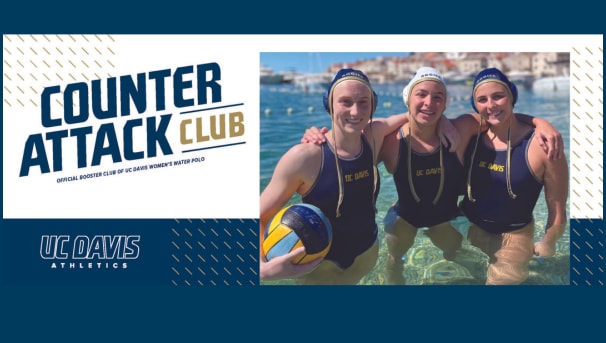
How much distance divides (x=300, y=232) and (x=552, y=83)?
12.1ft

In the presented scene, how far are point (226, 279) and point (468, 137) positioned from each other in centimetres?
314

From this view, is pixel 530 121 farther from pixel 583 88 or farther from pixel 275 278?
pixel 275 278

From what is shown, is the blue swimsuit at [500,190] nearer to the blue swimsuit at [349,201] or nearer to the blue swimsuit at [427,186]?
the blue swimsuit at [427,186]

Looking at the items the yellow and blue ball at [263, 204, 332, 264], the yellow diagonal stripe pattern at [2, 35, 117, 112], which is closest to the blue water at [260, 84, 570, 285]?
the yellow and blue ball at [263, 204, 332, 264]

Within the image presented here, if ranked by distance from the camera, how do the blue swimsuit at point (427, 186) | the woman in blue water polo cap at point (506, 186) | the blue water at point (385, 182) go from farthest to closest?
the blue water at point (385, 182), the blue swimsuit at point (427, 186), the woman in blue water polo cap at point (506, 186)

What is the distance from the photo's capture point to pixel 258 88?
6.08 m

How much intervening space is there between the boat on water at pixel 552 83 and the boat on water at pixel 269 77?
10.0ft

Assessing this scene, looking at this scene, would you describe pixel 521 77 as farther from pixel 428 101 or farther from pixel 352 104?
pixel 352 104

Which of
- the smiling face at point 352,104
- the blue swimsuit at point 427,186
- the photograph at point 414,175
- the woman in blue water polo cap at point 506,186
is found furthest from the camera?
the blue swimsuit at point 427,186

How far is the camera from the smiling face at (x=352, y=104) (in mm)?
5586

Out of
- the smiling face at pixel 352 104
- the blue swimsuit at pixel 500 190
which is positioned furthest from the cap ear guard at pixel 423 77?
the blue swimsuit at pixel 500 190

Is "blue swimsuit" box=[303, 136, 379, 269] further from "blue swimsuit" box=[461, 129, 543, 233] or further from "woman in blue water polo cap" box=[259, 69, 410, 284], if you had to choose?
"blue swimsuit" box=[461, 129, 543, 233]

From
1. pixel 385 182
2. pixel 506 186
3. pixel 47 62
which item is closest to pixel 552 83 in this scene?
pixel 506 186

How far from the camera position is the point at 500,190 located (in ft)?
19.9
